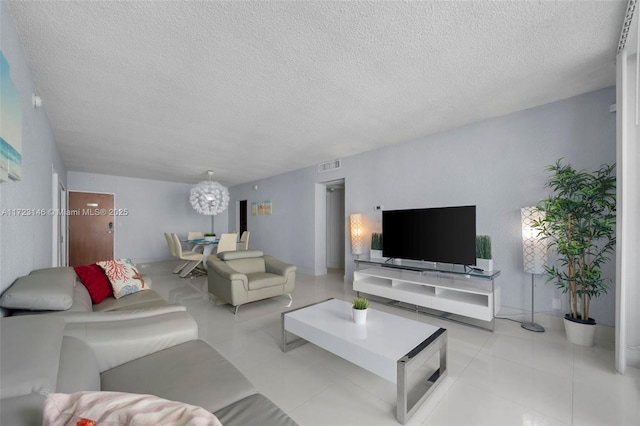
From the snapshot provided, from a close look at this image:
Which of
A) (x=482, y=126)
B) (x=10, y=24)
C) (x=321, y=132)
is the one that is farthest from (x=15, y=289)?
(x=482, y=126)

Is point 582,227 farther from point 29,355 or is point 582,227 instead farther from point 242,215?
point 242,215

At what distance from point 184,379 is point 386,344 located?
1194 millimetres

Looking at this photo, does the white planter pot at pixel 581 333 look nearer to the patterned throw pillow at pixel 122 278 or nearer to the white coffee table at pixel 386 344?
the white coffee table at pixel 386 344

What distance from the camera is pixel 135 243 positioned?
7160mm

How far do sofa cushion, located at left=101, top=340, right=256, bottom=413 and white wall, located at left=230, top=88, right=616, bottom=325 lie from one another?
327 centimetres

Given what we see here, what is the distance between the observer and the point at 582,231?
2.42 m

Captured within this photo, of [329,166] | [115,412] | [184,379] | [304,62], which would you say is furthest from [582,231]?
[329,166]

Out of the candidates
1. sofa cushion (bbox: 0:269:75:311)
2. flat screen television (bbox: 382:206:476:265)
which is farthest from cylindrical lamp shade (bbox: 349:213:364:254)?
sofa cushion (bbox: 0:269:75:311)

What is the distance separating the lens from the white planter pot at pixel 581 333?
237 centimetres

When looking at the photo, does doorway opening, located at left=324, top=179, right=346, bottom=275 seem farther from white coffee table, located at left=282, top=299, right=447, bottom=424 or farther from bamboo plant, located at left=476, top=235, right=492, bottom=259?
white coffee table, located at left=282, top=299, right=447, bottom=424

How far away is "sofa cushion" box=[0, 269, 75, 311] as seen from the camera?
150cm

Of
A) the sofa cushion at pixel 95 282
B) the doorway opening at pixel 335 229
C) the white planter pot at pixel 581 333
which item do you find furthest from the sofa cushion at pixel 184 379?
the doorway opening at pixel 335 229

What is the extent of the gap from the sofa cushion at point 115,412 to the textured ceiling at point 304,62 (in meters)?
1.90

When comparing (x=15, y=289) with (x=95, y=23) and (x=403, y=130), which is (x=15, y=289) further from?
(x=403, y=130)
